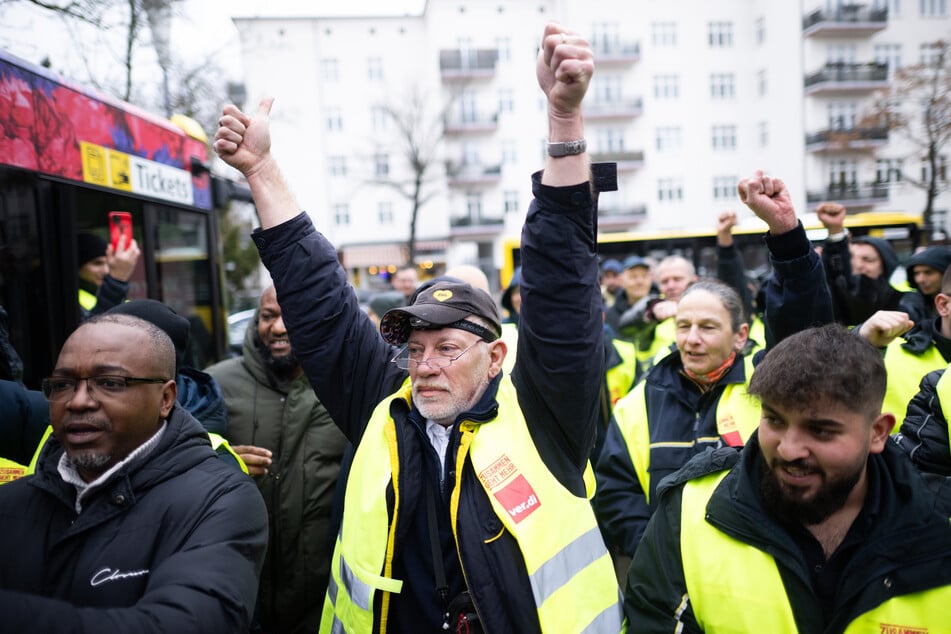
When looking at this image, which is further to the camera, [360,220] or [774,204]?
[360,220]

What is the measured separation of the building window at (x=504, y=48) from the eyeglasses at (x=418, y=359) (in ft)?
133

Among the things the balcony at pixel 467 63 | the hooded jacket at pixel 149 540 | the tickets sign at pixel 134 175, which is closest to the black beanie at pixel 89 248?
the tickets sign at pixel 134 175

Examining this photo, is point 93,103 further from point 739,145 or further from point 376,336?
point 739,145

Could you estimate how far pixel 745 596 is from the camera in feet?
6.11

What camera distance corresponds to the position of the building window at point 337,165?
3950cm

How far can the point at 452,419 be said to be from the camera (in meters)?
2.31

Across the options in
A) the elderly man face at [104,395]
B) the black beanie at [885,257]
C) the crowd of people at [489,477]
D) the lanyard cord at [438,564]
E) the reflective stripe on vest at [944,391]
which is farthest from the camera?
the black beanie at [885,257]

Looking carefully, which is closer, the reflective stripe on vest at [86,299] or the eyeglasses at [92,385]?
the eyeglasses at [92,385]

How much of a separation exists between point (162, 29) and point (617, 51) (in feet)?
112

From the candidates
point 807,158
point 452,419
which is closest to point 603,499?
point 452,419

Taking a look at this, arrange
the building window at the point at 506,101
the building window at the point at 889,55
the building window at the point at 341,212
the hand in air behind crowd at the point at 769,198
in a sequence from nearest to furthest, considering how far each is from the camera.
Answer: the hand in air behind crowd at the point at 769,198 < the building window at the point at 889,55 < the building window at the point at 341,212 < the building window at the point at 506,101

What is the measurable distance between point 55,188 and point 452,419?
10.7 ft

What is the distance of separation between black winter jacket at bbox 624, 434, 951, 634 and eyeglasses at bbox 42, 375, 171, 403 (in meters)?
1.63

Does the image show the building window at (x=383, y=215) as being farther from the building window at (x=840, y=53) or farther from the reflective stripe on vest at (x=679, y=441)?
the reflective stripe on vest at (x=679, y=441)
